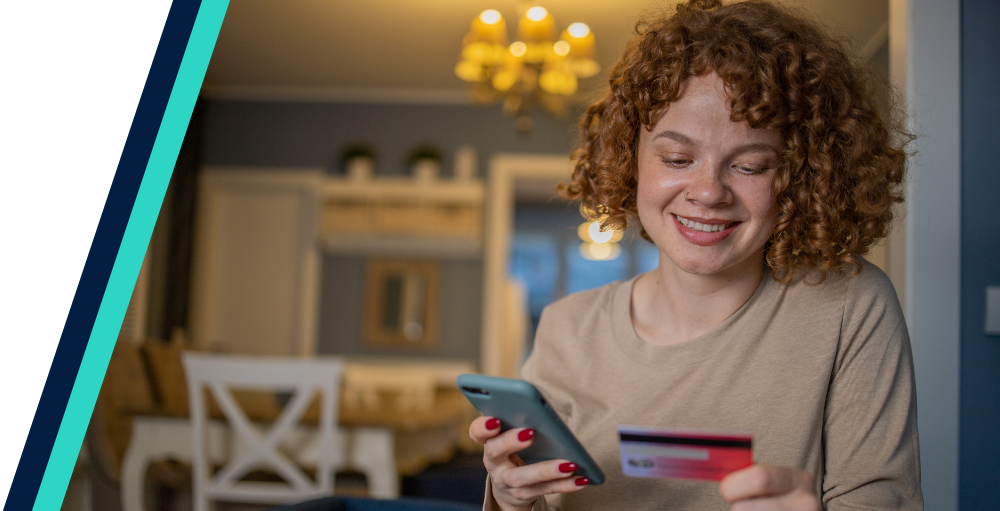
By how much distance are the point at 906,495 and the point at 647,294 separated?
1.53 ft

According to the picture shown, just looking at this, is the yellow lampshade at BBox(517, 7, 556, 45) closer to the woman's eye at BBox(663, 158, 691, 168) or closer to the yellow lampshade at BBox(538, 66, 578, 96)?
the yellow lampshade at BBox(538, 66, 578, 96)

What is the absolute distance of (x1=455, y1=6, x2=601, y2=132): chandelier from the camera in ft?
10.6

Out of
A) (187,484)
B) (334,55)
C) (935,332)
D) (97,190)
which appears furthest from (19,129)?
(334,55)

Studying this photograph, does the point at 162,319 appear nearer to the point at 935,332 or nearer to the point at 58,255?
the point at 58,255

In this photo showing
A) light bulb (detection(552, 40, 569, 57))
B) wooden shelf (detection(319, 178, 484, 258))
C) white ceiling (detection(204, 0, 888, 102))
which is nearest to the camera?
light bulb (detection(552, 40, 569, 57))

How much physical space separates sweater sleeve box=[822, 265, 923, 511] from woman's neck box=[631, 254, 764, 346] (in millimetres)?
146

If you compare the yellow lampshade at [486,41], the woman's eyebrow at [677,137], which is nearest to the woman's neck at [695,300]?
the woman's eyebrow at [677,137]

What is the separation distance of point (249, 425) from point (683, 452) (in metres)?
1.99

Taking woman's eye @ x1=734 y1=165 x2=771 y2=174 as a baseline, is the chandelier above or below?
above

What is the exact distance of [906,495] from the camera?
928mm

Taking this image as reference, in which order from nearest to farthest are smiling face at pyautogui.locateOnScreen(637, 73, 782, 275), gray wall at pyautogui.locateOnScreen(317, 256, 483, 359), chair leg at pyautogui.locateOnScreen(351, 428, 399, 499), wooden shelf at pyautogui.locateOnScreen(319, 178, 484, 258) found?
smiling face at pyautogui.locateOnScreen(637, 73, 782, 275), chair leg at pyautogui.locateOnScreen(351, 428, 399, 499), wooden shelf at pyautogui.locateOnScreen(319, 178, 484, 258), gray wall at pyautogui.locateOnScreen(317, 256, 483, 359)

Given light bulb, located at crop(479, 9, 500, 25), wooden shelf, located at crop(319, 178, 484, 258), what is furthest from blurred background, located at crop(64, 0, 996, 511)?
light bulb, located at crop(479, 9, 500, 25)

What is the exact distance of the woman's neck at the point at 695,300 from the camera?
3.66 feet

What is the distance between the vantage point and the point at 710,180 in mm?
980
